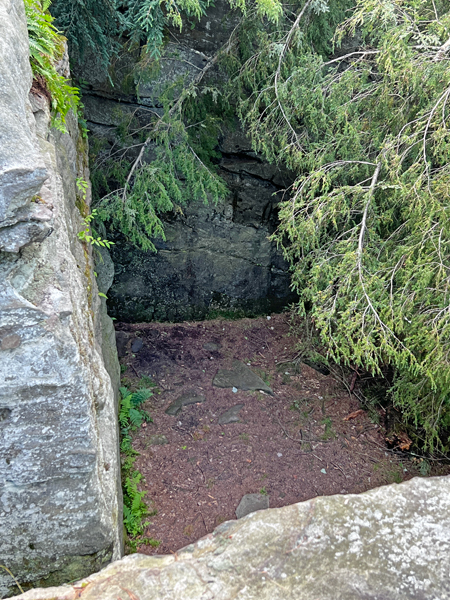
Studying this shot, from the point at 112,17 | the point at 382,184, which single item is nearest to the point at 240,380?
the point at 382,184

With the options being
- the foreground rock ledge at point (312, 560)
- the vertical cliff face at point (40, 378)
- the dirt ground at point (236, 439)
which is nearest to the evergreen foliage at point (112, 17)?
the vertical cliff face at point (40, 378)

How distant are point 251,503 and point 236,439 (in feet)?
3.42

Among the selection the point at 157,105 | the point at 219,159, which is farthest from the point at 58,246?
the point at 219,159

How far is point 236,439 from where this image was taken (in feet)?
19.9

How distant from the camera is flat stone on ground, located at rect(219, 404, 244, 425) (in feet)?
20.8

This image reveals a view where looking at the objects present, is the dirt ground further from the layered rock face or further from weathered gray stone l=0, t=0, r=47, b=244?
weathered gray stone l=0, t=0, r=47, b=244

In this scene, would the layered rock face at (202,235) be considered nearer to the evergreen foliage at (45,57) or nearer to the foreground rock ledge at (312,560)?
the evergreen foliage at (45,57)

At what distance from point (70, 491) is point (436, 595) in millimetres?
2357

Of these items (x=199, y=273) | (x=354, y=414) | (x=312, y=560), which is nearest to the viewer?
(x=312, y=560)

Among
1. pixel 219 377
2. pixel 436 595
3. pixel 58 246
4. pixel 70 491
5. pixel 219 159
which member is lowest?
pixel 219 377

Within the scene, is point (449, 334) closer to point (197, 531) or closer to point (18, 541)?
point (197, 531)

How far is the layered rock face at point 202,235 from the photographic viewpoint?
7.11m

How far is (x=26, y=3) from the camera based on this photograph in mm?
3354

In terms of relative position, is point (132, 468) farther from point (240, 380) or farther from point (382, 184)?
point (382, 184)
